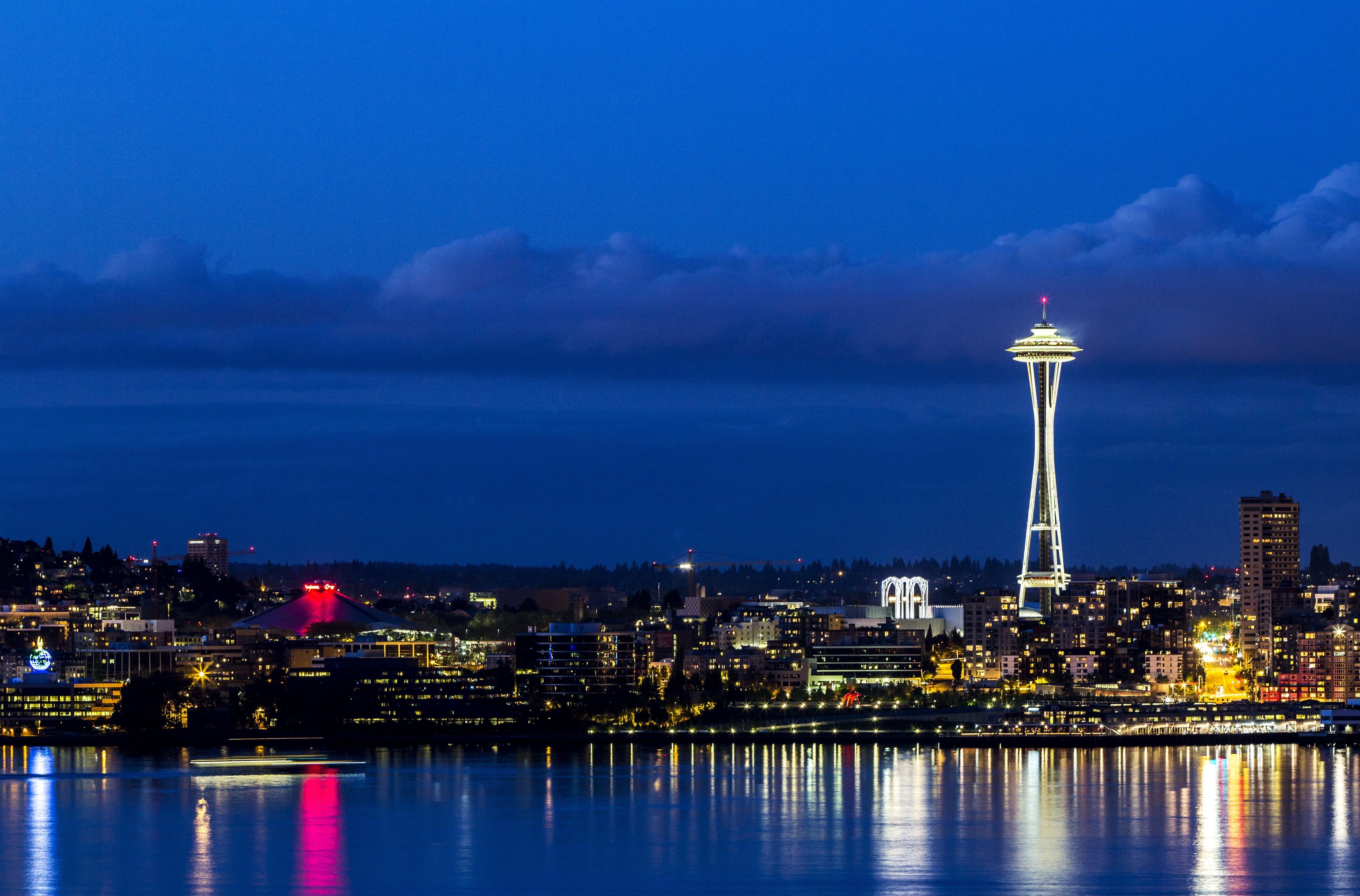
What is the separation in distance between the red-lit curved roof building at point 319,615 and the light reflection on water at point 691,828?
159ft

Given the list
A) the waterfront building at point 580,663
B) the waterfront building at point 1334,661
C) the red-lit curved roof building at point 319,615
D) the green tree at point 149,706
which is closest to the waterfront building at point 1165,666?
→ the waterfront building at point 1334,661

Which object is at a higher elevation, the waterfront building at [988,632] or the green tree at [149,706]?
the waterfront building at [988,632]

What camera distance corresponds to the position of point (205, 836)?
1763 inches

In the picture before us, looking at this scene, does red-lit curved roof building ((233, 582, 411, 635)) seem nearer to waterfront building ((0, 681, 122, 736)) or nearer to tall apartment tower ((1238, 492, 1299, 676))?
waterfront building ((0, 681, 122, 736))

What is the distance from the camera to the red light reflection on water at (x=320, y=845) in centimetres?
3812

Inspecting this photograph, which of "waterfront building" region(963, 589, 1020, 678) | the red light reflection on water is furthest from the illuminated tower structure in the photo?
the red light reflection on water

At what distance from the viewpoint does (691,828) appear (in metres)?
45.8

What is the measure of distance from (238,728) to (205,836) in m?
37.7

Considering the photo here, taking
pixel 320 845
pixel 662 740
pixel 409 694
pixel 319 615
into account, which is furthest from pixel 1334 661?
pixel 320 845

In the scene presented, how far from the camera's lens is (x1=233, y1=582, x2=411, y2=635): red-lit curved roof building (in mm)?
114750

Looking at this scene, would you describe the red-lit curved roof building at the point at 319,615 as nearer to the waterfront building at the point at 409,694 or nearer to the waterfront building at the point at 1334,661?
the waterfront building at the point at 409,694

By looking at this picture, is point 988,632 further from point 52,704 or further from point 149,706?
point 52,704

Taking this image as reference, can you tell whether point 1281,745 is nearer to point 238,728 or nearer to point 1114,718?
point 1114,718

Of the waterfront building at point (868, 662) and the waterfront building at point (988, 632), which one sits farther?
the waterfront building at point (988, 632)
